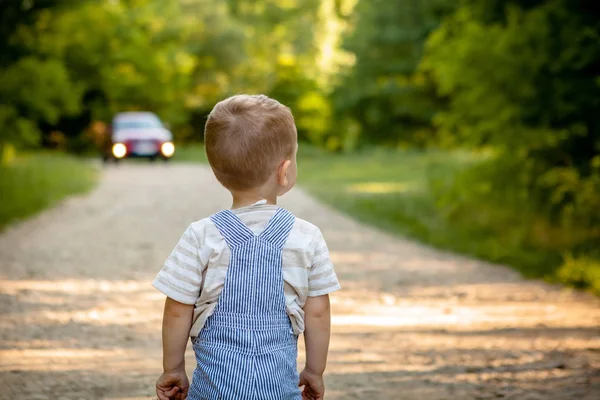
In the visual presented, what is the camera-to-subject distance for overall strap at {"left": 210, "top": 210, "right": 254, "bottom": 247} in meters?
2.85

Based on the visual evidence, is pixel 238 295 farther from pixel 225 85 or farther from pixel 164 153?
pixel 225 85

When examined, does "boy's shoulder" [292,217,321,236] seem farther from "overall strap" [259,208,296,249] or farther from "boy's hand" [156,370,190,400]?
"boy's hand" [156,370,190,400]

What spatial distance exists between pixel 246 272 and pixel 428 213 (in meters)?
12.6

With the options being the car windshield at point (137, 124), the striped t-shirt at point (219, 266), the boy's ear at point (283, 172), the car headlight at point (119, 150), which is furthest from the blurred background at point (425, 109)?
the boy's ear at point (283, 172)

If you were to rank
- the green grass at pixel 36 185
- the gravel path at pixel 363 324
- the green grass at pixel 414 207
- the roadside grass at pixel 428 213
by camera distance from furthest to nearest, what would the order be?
the green grass at pixel 36 185
the green grass at pixel 414 207
the roadside grass at pixel 428 213
the gravel path at pixel 363 324

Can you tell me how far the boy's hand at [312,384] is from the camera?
297 cm

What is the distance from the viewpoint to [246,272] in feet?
9.38

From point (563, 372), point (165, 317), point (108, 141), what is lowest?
point (563, 372)

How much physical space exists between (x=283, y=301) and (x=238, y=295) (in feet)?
0.46

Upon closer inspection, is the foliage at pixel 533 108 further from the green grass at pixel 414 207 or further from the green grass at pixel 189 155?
the green grass at pixel 189 155

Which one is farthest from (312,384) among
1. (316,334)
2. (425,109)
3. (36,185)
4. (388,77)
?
(388,77)

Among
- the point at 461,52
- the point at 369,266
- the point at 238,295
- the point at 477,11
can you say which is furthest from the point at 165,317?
the point at 461,52

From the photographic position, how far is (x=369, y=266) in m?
9.89

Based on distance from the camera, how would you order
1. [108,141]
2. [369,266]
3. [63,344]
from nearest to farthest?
[63,344], [369,266], [108,141]
